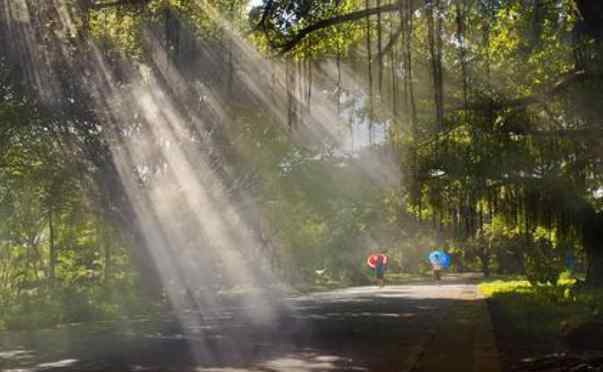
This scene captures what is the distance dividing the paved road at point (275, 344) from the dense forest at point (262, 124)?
313cm

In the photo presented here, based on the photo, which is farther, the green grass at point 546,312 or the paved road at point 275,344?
the green grass at point 546,312

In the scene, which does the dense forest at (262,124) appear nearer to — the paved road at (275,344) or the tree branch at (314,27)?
the tree branch at (314,27)

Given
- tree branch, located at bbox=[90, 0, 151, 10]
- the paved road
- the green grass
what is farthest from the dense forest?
the paved road

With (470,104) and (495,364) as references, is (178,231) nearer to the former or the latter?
(470,104)

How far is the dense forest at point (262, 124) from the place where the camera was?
11930 millimetres

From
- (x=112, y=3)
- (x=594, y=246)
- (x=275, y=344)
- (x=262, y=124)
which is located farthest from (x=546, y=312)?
(x=262, y=124)

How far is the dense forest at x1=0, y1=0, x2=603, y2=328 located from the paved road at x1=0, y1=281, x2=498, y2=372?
10.3 ft

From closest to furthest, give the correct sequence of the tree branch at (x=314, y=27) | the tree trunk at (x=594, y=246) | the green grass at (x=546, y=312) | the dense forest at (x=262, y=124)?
the tree branch at (x=314, y=27), the dense forest at (x=262, y=124), the green grass at (x=546, y=312), the tree trunk at (x=594, y=246)

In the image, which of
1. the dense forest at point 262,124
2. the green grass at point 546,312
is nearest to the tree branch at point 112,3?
the dense forest at point 262,124

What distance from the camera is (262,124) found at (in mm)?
26125

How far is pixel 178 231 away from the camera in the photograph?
95.4 feet

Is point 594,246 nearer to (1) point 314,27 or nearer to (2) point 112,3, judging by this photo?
(1) point 314,27

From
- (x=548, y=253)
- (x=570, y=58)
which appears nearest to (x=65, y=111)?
(x=570, y=58)

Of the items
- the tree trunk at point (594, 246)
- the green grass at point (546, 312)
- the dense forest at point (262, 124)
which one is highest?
the dense forest at point (262, 124)
